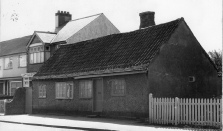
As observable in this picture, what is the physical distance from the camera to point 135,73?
66.5 feet

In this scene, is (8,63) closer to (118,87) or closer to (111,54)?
(111,54)

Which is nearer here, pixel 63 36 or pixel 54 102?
pixel 54 102

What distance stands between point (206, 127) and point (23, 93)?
59.6ft

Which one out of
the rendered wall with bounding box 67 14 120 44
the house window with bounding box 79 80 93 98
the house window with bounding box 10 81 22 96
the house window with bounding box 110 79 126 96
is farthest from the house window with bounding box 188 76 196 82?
the house window with bounding box 10 81 22 96

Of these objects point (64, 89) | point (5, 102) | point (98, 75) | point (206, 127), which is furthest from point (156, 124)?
point (5, 102)

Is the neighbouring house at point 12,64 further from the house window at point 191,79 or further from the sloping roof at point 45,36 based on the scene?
the house window at point 191,79

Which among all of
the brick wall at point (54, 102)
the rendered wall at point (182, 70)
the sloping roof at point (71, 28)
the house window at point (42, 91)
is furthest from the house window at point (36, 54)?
the rendered wall at point (182, 70)

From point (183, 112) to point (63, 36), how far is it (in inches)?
898

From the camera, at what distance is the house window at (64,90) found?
2591 centimetres

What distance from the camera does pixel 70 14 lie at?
143 ft

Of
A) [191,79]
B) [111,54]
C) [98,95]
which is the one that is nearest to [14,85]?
[98,95]

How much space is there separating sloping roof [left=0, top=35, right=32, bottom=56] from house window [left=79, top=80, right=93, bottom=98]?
18780 millimetres

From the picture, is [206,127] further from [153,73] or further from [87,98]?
[87,98]

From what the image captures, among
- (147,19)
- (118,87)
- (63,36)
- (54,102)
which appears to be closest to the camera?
(118,87)
